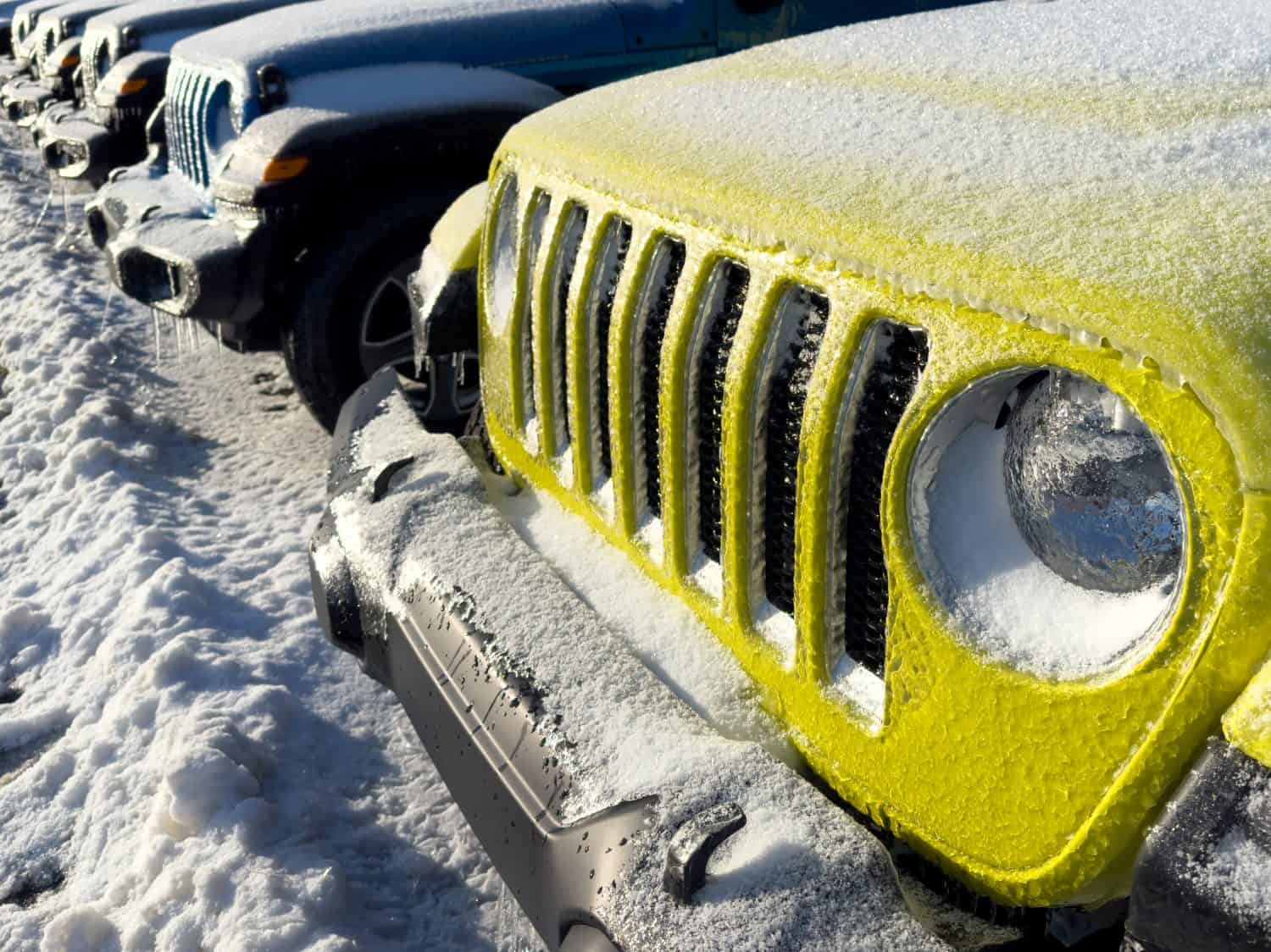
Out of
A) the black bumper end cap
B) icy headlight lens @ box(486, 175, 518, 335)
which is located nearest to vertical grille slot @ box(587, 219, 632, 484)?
icy headlight lens @ box(486, 175, 518, 335)

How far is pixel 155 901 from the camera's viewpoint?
226cm

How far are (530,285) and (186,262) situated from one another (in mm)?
2376

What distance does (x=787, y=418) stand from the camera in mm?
1638

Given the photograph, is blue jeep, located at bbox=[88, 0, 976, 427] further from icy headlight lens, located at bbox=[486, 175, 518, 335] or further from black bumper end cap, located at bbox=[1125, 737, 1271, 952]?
black bumper end cap, located at bbox=[1125, 737, 1271, 952]

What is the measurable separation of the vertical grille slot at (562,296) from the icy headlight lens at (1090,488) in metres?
1.02

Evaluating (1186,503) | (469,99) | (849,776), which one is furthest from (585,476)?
(469,99)

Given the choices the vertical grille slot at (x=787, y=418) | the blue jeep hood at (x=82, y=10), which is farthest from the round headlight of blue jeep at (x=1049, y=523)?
the blue jeep hood at (x=82, y=10)

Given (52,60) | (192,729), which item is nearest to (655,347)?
(192,729)

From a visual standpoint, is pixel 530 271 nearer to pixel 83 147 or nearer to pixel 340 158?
pixel 340 158

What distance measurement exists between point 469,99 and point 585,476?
2659mm

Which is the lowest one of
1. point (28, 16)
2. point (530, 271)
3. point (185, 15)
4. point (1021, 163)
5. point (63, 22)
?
point (28, 16)

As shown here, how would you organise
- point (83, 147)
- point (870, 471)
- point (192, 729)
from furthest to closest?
point (83, 147)
point (192, 729)
point (870, 471)

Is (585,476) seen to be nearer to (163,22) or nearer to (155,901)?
(155,901)

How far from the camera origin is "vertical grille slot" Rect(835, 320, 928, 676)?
1.44m
